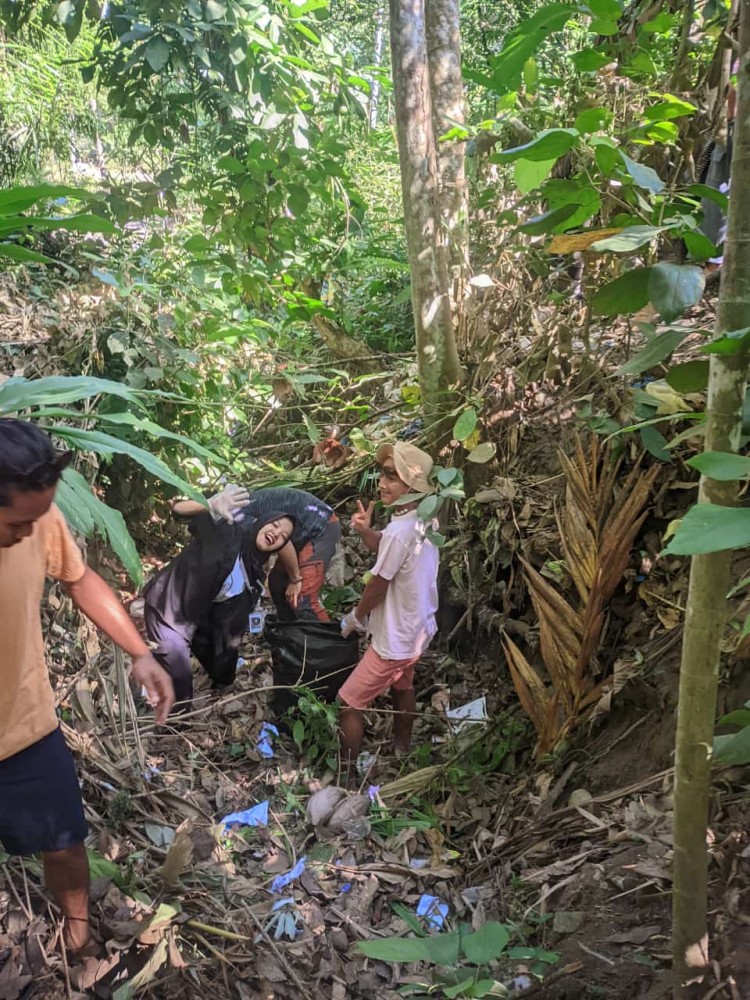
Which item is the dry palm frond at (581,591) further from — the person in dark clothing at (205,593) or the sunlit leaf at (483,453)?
the person in dark clothing at (205,593)

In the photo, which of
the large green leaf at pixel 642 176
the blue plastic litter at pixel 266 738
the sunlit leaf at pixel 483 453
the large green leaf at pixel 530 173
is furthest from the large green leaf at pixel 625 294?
the blue plastic litter at pixel 266 738

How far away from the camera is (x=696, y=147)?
155 inches

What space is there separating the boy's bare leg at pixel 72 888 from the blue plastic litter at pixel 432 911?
1.13 m

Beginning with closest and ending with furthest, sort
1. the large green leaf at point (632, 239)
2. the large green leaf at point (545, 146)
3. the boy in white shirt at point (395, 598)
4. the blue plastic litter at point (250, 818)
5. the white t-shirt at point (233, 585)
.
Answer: the large green leaf at point (545, 146), the large green leaf at point (632, 239), the blue plastic litter at point (250, 818), the boy in white shirt at point (395, 598), the white t-shirt at point (233, 585)

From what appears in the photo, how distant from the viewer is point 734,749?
4.29 feet

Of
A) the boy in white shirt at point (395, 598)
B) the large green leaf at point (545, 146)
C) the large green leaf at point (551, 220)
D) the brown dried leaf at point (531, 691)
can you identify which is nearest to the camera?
the large green leaf at point (545, 146)

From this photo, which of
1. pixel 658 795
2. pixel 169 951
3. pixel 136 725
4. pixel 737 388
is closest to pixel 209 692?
pixel 136 725

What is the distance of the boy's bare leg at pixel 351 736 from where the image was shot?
11.6 ft

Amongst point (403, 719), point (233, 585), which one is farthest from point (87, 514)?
point (403, 719)

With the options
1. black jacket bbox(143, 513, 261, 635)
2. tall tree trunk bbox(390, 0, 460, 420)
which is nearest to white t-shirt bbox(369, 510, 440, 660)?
black jacket bbox(143, 513, 261, 635)

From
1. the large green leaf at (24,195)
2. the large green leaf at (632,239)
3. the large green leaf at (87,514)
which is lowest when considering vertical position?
the large green leaf at (87,514)

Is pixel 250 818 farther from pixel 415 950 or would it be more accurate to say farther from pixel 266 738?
pixel 415 950

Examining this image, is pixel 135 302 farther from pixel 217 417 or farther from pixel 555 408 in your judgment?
pixel 555 408

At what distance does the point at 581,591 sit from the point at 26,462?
89.5 inches
